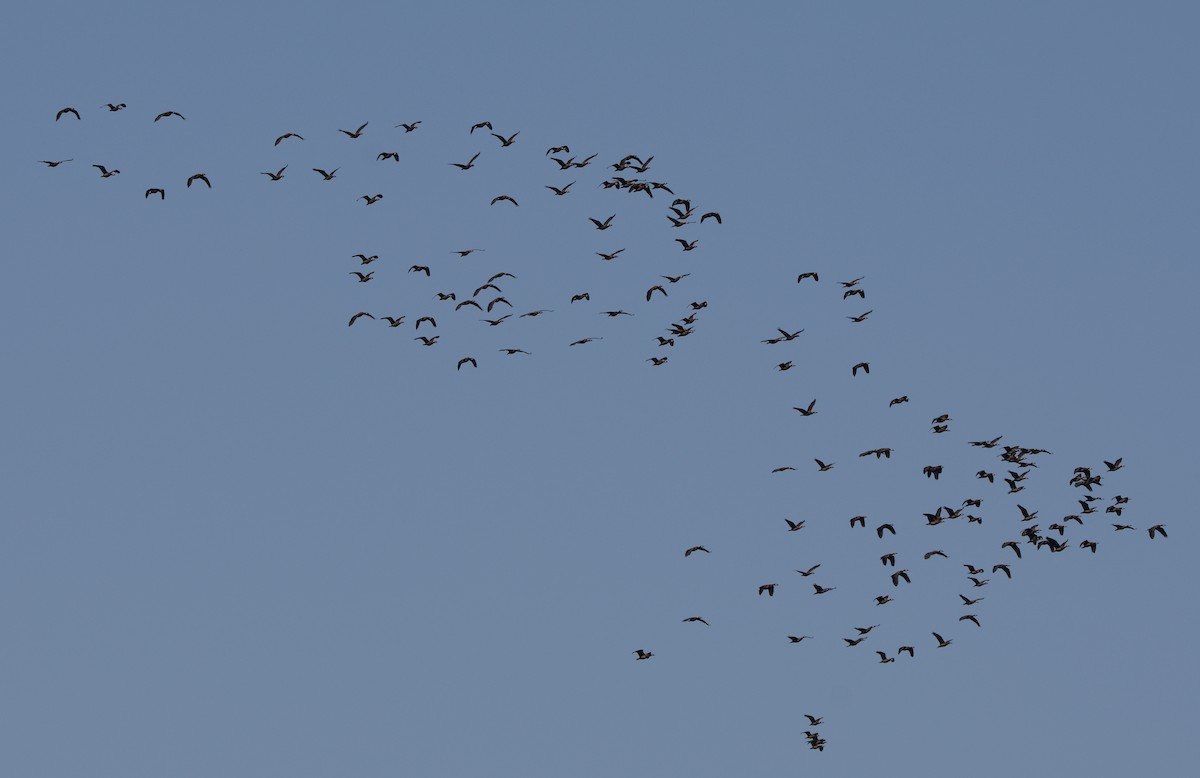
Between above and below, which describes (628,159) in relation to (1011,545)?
above

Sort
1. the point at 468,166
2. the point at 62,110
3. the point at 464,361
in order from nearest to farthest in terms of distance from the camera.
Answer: the point at 62,110 < the point at 468,166 < the point at 464,361

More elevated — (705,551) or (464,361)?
(464,361)

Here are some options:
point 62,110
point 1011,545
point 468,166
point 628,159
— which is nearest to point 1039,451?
point 1011,545

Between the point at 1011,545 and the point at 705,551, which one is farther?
the point at 1011,545

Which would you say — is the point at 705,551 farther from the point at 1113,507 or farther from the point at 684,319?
the point at 1113,507

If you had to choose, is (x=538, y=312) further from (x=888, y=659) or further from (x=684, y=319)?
(x=888, y=659)

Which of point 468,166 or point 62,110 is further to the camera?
point 468,166

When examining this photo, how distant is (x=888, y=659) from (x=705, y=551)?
12.8 m

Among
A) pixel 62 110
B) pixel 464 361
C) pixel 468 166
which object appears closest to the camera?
pixel 62 110

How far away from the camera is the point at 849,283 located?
11119cm

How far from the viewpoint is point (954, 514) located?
378 ft

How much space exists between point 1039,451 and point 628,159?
25.3 metres

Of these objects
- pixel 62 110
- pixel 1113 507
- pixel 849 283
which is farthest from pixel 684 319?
pixel 62 110

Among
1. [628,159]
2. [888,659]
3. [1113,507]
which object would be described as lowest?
[888,659]
